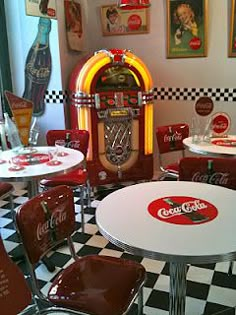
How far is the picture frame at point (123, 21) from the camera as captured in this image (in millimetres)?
4168

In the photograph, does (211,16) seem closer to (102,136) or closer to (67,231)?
(102,136)

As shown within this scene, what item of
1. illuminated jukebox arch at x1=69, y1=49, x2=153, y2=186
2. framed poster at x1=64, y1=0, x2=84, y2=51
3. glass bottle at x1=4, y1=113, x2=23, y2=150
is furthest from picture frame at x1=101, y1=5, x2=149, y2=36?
glass bottle at x1=4, y1=113, x2=23, y2=150

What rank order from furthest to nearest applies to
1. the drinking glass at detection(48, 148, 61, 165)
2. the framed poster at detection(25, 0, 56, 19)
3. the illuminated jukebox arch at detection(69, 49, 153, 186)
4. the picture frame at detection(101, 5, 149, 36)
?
the picture frame at detection(101, 5, 149, 36)
the illuminated jukebox arch at detection(69, 49, 153, 186)
the framed poster at detection(25, 0, 56, 19)
the drinking glass at detection(48, 148, 61, 165)

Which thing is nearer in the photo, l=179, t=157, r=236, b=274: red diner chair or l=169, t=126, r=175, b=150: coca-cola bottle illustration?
l=179, t=157, r=236, b=274: red diner chair

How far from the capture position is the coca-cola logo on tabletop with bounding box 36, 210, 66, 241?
1.54 metres

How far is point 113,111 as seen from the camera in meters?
3.68

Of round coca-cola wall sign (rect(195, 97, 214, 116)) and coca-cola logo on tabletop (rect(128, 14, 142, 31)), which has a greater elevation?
coca-cola logo on tabletop (rect(128, 14, 142, 31))

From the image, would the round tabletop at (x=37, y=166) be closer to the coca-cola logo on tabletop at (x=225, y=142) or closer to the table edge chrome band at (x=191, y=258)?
the table edge chrome band at (x=191, y=258)

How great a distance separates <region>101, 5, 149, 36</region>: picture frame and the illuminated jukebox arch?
71 centimetres

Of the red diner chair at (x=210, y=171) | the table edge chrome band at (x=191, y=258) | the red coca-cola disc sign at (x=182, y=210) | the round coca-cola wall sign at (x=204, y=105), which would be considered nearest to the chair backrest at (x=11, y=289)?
the table edge chrome band at (x=191, y=258)

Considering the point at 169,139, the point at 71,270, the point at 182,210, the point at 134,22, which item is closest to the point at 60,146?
the point at 169,139

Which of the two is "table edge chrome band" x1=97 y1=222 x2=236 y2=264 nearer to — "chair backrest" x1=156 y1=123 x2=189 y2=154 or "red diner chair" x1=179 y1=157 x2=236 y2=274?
"red diner chair" x1=179 y1=157 x2=236 y2=274

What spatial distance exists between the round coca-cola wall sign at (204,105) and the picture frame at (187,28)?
1.90 feet

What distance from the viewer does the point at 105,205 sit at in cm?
167
